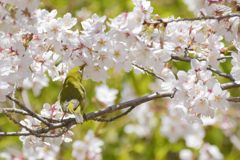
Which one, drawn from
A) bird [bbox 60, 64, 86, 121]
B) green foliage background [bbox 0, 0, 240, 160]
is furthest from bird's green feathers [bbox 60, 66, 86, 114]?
green foliage background [bbox 0, 0, 240, 160]

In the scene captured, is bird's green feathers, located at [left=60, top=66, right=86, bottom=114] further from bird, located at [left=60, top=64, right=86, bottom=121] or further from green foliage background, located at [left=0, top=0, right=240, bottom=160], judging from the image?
green foliage background, located at [left=0, top=0, right=240, bottom=160]

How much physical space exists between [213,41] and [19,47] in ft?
1.75

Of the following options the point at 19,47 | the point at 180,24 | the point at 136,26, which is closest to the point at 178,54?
the point at 180,24

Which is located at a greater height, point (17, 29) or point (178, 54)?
point (17, 29)

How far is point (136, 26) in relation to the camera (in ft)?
5.62

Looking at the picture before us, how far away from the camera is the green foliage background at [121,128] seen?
403 centimetres

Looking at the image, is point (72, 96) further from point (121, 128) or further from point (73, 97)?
point (121, 128)

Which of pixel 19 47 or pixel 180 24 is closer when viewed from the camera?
pixel 19 47

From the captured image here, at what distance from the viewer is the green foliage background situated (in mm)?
4027

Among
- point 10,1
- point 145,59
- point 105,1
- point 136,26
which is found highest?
point 10,1

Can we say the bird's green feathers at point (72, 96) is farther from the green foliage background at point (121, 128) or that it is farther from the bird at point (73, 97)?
the green foliage background at point (121, 128)

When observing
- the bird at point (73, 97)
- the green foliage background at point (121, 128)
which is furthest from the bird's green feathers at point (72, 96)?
the green foliage background at point (121, 128)

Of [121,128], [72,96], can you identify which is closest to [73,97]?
[72,96]

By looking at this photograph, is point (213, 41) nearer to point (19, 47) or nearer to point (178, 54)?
point (178, 54)
